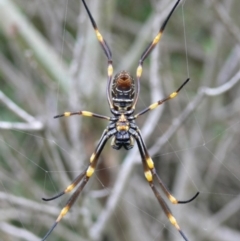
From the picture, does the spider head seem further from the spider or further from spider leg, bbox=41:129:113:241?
spider leg, bbox=41:129:113:241

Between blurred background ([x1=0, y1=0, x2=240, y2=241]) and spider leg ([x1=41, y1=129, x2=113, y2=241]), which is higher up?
blurred background ([x1=0, y1=0, x2=240, y2=241])

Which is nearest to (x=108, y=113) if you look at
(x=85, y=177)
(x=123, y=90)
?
(x=85, y=177)

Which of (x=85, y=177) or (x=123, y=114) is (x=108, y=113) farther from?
(x=123, y=114)

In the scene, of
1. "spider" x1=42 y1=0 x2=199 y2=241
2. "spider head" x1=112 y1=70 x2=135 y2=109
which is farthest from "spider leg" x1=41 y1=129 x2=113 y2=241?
"spider head" x1=112 y1=70 x2=135 y2=109

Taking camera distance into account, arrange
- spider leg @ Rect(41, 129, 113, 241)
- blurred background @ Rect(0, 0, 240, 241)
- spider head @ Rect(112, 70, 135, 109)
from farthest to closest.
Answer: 1. blurred background @ Rect(0, 0, 240, 241)
2. spider leg @ Rect(41, 129, 113, 241)
3. spider head @ Rect(112, 70, 135, 109)

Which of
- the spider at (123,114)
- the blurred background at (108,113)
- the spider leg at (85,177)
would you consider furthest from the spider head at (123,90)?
the blurred background at (108,113)

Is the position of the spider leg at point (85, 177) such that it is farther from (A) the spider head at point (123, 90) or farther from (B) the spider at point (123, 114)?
(A) the spider head at point (123, 90)
